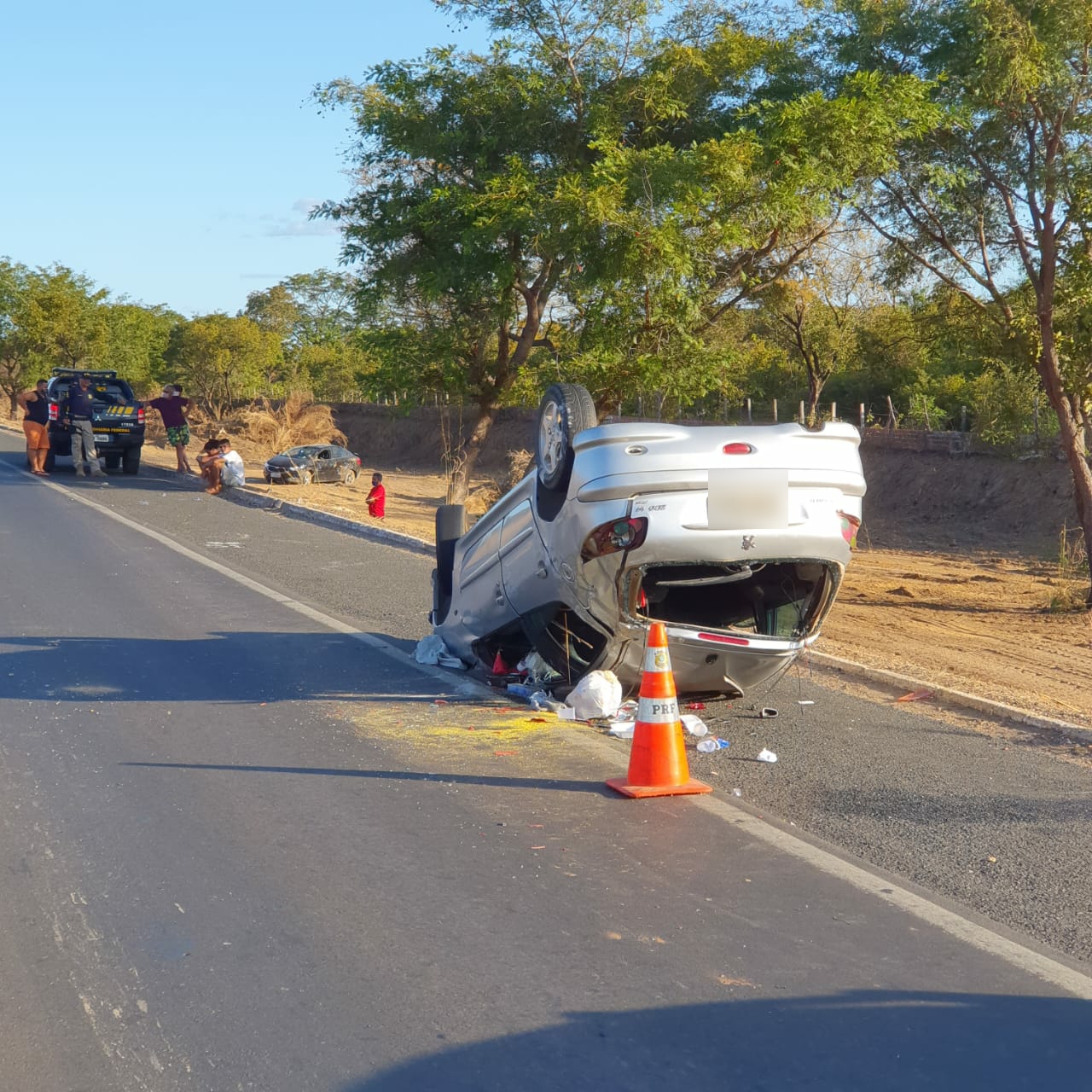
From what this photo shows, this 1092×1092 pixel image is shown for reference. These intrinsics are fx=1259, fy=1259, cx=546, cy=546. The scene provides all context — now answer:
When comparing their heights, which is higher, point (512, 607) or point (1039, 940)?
point (512, 607)

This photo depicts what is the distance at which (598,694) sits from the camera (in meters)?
7.38

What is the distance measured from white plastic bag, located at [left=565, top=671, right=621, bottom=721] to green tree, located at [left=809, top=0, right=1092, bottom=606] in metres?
9.36

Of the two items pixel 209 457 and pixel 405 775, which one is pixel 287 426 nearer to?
pixel 209 457

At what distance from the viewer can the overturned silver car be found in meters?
6.46

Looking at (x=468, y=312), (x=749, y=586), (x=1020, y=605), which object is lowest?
(x=1020, y=605)

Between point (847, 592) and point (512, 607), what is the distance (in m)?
10.9

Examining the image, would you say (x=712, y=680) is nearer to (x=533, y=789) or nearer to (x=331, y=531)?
(x=533, y=789)

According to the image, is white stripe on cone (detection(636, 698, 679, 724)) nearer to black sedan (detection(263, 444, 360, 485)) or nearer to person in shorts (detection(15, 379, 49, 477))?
person in shorts (detection(15, 379, 49, 477))

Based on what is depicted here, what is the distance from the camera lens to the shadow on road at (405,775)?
6285mm

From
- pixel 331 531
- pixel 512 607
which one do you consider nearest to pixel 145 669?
pixel 512 607

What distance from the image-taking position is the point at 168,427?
2623 cm

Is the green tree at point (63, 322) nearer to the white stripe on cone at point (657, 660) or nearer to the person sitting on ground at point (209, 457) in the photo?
the person sitting on ground at point (209, 457)

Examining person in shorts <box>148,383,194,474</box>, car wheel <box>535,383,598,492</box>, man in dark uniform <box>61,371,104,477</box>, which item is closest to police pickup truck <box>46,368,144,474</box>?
man in dark uniform <box>61,371,104,477</box>

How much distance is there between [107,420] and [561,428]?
2126 centimetres
